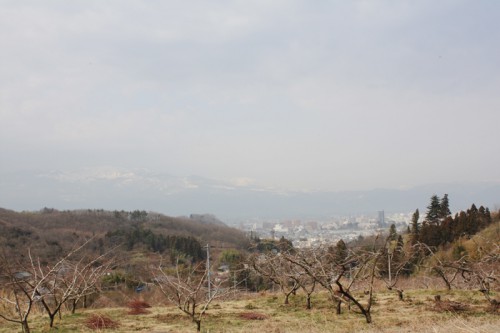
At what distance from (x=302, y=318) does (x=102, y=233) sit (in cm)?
3629

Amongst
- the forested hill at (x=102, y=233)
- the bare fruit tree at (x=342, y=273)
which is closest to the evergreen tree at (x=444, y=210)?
the forested hill at (x=102, y=233)

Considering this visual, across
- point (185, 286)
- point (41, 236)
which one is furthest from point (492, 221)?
point (41, 236)

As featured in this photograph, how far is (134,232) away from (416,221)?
42.0m

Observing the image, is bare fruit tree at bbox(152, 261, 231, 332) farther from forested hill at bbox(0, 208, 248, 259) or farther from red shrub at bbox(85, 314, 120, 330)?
forested hill at bbox(0, 208, 248, 259)

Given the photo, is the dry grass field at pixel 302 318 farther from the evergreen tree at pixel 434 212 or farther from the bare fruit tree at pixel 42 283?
the evergreen tree at pixel 434 212

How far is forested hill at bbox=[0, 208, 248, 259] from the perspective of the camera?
49.1 m

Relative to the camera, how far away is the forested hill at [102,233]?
49.1 meters

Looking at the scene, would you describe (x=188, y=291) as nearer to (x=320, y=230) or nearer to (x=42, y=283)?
(x=42, y=283)

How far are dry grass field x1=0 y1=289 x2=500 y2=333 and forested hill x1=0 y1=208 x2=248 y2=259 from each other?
833 inches

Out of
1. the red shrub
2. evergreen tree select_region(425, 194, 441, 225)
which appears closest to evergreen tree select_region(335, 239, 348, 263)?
the red shrub

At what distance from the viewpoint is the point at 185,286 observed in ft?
31.0

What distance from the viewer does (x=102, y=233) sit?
4266 centimetres

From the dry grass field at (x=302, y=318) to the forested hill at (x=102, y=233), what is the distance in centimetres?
2116

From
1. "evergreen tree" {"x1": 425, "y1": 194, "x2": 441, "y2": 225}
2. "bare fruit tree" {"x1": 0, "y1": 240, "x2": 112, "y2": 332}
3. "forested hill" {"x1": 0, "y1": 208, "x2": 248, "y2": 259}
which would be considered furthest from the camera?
"forested hill" {"x1": 0, "y1": 208, "x2": 248, "y2": 259}
